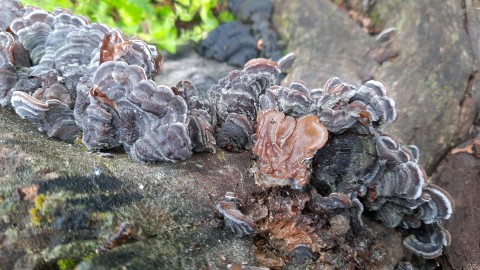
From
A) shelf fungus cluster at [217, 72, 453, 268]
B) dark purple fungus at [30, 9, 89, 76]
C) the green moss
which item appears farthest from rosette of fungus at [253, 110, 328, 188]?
dark purple fungus at [30, 9, 89, 76]

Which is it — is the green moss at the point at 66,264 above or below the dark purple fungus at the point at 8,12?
below

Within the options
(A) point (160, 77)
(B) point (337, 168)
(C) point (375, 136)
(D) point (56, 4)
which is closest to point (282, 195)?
(B) point (337, 168)

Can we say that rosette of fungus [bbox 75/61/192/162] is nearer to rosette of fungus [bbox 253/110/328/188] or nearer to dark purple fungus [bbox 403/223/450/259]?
rosette of fungus [bbox 253/110/328/188]

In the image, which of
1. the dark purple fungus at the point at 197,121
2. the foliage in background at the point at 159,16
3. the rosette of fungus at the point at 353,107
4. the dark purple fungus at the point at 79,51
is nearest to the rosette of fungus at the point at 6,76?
the dark purple fungus at the point at 79,51

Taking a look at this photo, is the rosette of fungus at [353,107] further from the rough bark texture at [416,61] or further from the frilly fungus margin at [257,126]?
the rough bark texture at [416,61]

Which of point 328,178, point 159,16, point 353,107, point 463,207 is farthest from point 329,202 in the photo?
point 159,16

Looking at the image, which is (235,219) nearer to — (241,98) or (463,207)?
(241,98)

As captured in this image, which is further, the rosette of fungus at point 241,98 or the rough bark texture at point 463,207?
the rough bark texture at point 463,207
